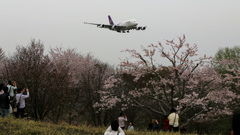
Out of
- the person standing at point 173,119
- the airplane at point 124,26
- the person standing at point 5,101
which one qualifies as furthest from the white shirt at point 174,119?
the airplane at point 124,26

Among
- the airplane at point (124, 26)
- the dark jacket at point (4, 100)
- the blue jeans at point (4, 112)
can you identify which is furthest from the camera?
the airplane at point (124, 26)

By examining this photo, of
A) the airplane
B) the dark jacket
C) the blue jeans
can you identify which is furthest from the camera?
the airplane

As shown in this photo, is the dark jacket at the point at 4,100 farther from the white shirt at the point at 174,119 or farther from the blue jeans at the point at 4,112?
the white shirt at the point at 174,119

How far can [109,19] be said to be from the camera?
57.5 metres

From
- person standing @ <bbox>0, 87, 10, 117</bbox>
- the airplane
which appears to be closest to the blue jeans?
person standing @ <bbox>0, 87, 10, 117</bbox>

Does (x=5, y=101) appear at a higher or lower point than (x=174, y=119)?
higher

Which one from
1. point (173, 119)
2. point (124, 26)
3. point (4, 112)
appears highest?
point (124, 26)

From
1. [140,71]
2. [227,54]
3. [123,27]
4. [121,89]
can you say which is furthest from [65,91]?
[227,54]

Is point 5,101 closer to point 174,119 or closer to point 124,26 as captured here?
point 174,119

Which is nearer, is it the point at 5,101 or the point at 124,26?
the point at 5,101

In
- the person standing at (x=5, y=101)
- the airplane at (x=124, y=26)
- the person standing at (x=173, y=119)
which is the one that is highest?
the airplane at (x=124, y=26)

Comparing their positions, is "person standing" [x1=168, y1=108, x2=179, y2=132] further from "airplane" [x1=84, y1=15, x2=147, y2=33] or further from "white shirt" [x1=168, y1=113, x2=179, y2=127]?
"airplane" [x1=84, y1=15, x2=147, y2=33]

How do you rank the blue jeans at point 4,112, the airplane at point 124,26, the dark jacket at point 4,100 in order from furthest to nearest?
the airplane at point 124,26 < the blue jeans at point 4,112 < the dark jacket at point 4,100

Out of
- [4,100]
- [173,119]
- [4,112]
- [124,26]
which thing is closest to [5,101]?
[4,100]
